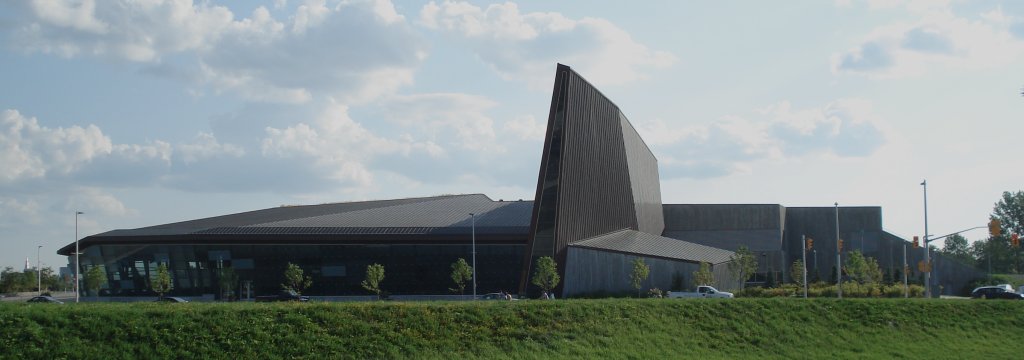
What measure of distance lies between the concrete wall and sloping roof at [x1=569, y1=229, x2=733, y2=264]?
0.46 m

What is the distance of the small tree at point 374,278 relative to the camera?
64.5 meters

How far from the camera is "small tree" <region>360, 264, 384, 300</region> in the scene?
64.5 meters

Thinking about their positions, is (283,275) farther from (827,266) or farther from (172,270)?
(827,266)

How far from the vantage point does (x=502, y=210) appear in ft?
257

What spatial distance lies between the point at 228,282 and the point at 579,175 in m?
26.1

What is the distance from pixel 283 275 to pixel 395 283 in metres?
8.19

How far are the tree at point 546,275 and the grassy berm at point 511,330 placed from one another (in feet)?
86.6

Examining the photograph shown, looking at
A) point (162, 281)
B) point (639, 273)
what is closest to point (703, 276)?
point (639, 273)

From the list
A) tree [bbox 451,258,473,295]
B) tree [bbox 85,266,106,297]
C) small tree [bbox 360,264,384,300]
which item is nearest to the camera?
small tree [bbox 360,264,384,300]

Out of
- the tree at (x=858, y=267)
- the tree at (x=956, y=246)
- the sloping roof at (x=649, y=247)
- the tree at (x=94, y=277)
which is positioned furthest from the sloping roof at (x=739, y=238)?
the tree at (x=956, y=246)

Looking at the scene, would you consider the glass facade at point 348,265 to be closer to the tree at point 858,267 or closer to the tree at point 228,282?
the tree at point 228,282

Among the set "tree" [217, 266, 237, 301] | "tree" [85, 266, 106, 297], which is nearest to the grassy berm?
"tree" [217, 266, 237, 301]

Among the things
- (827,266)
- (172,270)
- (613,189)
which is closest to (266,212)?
(172,270)

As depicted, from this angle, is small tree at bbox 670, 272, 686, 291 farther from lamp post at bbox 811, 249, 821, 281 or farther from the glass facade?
lamp post at bbox 811, 249, 821, 281
